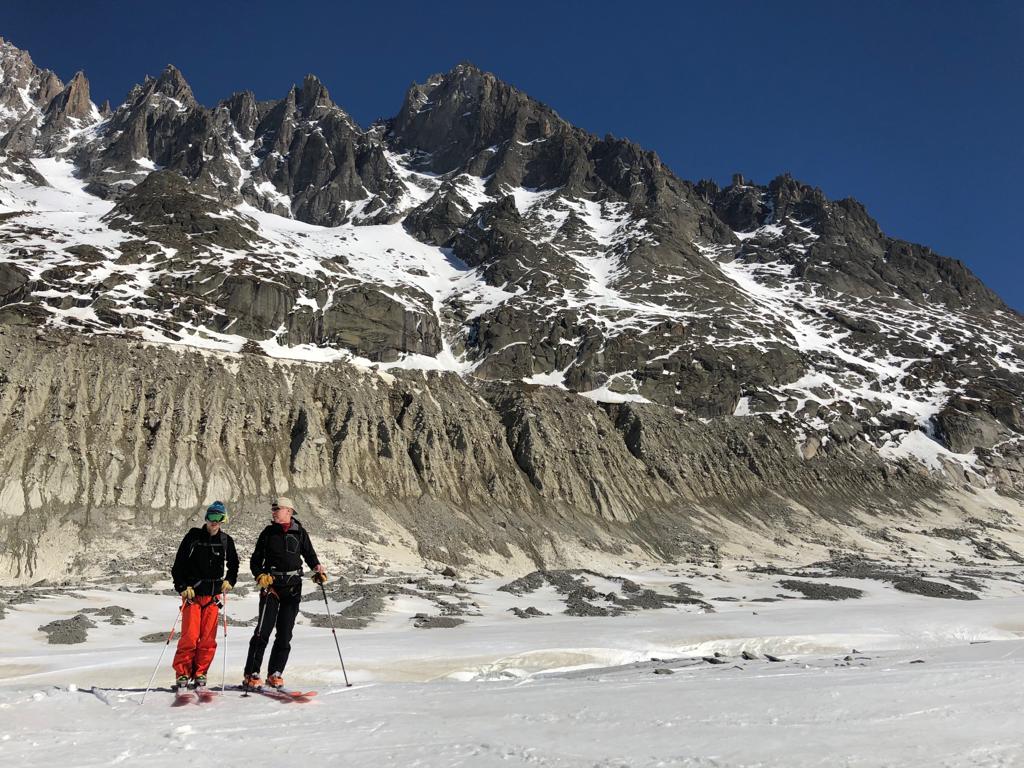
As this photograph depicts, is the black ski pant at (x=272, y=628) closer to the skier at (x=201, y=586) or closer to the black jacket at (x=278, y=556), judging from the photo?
the black jacket at (x=278, y=556)

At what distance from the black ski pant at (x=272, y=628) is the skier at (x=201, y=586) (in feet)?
1.86

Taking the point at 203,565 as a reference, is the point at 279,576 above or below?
below

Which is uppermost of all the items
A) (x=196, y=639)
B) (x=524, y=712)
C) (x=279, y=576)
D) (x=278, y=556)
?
(x=278, y=556)

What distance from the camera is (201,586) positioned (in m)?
9.63

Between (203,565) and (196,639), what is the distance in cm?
100

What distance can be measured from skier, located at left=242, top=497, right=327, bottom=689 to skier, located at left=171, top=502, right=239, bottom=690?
1.39 feet

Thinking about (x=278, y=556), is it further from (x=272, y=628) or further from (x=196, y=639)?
(x=196, y=639)

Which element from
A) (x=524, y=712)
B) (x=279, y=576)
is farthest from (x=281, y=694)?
(x=524, y=712)

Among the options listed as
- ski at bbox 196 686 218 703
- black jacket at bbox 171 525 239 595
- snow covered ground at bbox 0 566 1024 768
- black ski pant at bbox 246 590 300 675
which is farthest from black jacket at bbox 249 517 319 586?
snow covered ground at bbox 0 566 1024 768

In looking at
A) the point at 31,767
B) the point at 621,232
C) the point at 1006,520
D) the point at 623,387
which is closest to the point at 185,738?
the point at 31,767

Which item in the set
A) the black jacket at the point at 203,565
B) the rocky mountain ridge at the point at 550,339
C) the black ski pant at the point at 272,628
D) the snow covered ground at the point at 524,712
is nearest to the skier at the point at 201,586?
the black jacket at the point at 203,565

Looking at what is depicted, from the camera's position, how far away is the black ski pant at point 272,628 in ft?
30.1

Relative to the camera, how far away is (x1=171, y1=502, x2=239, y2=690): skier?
929 centimetres

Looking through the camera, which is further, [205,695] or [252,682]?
[252,682]
